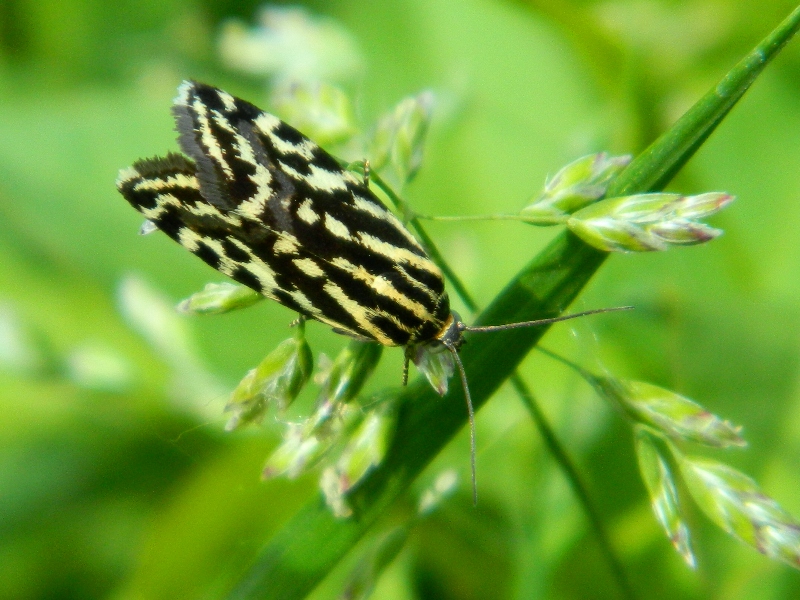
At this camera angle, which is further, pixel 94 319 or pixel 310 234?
pixel 94 319

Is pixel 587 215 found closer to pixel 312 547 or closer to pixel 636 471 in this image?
pixel 312 547

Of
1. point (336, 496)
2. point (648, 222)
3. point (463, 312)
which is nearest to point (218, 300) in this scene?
point (336, 496)

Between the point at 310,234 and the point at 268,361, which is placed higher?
the point at 310,234

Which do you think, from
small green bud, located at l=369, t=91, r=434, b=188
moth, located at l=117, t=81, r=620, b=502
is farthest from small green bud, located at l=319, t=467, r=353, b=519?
small green bud, located at l=369, t=91, r=434, b=188

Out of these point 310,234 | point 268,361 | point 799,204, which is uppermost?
point 799,204

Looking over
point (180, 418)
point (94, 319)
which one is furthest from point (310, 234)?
point (94, 319)

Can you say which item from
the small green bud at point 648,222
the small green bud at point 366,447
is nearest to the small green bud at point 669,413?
the small green bud at point 648,222
